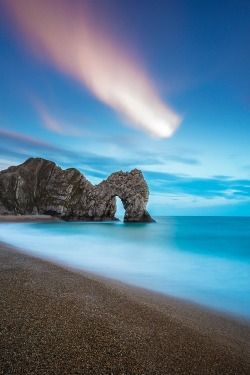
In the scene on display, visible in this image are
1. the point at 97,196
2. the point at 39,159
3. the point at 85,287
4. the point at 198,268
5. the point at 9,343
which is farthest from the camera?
the point at 39,159

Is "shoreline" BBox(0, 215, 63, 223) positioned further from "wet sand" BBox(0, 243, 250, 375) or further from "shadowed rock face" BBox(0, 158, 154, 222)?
"wet sand" BBox(0, 243, 250, 375)

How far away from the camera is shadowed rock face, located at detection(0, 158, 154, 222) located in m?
101

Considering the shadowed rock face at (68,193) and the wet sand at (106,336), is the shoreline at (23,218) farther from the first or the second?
the wet sand at (106,336)

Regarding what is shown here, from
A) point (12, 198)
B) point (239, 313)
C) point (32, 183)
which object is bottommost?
point (239, 313)

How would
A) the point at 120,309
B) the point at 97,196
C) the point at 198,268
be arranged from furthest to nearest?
the point at 97,196 → the point at 198,268 → the point at 120,309

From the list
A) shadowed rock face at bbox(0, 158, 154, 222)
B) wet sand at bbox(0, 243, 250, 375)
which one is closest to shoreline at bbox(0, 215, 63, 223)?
shadowed rock face at bbox(0, 158, 154, 222)

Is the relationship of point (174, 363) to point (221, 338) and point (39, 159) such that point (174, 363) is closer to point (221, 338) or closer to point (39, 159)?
point (221, 338)

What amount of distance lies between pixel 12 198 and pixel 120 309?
115 meters

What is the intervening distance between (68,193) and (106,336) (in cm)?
11172

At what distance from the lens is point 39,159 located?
131750 mm

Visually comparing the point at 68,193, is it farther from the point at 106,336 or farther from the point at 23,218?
the point at 106,336

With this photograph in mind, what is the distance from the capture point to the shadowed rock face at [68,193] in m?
101

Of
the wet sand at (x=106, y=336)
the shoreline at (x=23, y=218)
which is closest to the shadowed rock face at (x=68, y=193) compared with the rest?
the shoreline at (x=23, y=218)

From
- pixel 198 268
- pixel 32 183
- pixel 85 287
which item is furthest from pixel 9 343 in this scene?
pixel 32 183
